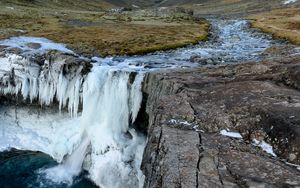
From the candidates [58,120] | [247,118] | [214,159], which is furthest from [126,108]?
[214,159]

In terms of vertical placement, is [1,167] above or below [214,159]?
below

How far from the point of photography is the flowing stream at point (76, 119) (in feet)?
100

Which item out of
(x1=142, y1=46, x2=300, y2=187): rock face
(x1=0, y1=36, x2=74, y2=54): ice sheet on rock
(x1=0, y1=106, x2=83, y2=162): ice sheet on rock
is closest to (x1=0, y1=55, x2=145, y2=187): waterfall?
(x1=0, y1=106, x2=83, y2=162): ice sheet on rock

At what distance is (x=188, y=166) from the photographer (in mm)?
14820

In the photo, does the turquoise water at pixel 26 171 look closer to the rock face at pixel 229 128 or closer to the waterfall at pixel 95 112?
the waterfall at pixel 95 112

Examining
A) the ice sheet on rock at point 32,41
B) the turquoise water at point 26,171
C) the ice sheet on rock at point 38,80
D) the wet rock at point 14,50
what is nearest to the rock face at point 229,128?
the turquoise water at point 26,171

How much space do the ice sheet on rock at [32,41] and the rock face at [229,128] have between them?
2069cm

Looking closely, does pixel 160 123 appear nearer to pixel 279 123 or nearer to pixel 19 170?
pixel 279 123

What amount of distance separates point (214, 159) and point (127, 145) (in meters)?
16.3

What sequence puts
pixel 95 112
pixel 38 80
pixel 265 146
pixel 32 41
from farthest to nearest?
pixel 32 41 < pixel 38 80 < pixel 95 112 < pixel 265 146

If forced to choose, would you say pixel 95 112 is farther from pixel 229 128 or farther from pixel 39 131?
pixel 229 128

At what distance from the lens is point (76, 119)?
3612 centimetres

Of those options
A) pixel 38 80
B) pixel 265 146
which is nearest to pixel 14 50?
pixel 38 80

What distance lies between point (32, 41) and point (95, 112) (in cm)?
2068
